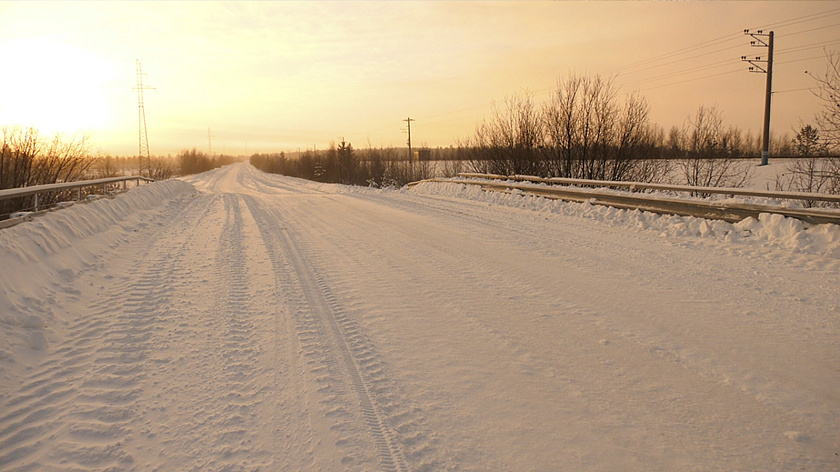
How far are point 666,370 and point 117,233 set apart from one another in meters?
10.6

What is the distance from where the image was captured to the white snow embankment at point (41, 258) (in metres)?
4.47

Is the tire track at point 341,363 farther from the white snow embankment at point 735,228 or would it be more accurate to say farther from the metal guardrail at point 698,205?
the metal guardrail at point 698,205

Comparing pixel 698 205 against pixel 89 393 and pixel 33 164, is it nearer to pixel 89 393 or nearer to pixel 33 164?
pixel 89 393

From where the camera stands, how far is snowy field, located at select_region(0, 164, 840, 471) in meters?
2.88

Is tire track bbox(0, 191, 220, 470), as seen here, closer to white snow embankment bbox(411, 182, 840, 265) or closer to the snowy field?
the snowy field

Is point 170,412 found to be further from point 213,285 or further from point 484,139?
point 484,139

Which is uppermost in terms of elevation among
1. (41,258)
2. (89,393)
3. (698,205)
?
(698,205)

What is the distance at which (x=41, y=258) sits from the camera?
6379 millimetres

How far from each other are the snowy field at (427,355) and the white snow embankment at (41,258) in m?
0.04

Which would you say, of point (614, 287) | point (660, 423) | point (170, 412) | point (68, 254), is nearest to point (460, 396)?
point (660, 423)

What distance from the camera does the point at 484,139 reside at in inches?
981

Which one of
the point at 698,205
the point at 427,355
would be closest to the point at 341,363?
the point at 427,355

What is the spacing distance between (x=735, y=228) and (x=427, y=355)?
7284mm

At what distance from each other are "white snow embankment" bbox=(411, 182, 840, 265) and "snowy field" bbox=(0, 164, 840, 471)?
53 millimetres
